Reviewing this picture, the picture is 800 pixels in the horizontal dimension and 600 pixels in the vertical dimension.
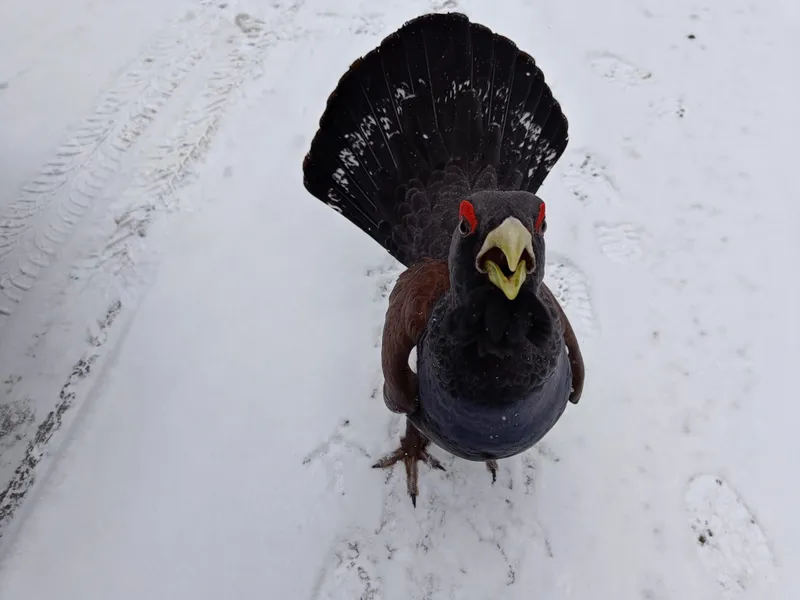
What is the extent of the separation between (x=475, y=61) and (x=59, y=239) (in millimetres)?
3019

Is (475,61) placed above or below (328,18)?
above

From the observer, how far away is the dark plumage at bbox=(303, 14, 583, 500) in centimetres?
203

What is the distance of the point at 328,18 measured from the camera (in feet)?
16.0

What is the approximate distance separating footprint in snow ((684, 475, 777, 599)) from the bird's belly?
1183 mm

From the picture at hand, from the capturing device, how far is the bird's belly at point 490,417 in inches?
81.3

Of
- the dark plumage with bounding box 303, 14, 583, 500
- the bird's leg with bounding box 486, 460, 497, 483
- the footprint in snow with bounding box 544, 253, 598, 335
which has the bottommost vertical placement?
the bird's leg with bounding box 486, 460, 497, 483

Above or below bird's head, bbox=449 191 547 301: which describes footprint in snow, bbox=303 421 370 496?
below

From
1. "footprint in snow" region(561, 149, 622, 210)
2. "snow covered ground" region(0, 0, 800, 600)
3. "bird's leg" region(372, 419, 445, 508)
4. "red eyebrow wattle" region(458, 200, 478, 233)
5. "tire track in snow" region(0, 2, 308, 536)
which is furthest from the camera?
"footprint in snow" region(561, 149, 622, 210)

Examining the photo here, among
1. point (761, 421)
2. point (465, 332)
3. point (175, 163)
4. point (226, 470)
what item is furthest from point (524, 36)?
point (226, 470)

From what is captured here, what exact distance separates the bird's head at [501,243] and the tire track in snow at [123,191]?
106 inches

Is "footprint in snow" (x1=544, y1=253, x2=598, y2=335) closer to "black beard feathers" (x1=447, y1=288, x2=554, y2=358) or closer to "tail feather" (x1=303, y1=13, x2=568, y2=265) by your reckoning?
"tail feather" (x1=303, y1=13, x2=568, y2=265)

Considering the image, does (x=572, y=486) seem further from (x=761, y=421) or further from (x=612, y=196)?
(x=612, y=196)

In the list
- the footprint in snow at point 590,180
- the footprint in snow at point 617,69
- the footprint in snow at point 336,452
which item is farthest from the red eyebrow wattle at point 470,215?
the footprint in snow at point 617,69

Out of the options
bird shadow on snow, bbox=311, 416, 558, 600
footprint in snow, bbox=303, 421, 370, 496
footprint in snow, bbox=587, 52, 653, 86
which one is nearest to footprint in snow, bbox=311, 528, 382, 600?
bird shadow on snow, bbox=311, 416, 558, 600
